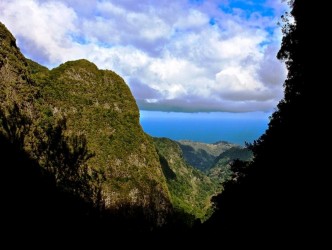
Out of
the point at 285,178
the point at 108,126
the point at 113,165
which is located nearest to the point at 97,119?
the point at 108,126

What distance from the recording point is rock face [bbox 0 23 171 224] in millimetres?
67188

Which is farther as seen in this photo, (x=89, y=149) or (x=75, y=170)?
(x=89, y=149)

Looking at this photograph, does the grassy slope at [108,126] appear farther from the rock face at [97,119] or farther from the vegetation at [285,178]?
the vegetation at [285,178]

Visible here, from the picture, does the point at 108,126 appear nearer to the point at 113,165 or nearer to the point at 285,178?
the point at 113,165

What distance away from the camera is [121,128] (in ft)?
320

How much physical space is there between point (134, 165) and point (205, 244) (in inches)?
2702

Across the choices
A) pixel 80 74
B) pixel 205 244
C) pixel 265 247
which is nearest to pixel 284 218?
pixel 265 247

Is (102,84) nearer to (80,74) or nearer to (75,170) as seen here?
(80,74)

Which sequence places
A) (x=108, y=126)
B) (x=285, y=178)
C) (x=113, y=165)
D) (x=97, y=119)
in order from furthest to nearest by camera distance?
(x=108, y=126)
(x=97, y=119)
(x=113, y=165)
(x=285, y=178)

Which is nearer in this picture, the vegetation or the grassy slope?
the vegetation

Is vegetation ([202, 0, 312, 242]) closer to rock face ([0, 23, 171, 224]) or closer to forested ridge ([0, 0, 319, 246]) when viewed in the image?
forested ridge ([0, 0, 319, 246])

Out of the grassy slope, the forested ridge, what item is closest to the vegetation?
the forested ridge

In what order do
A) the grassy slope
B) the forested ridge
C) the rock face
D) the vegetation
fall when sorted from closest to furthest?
the vegetation < the forested ridge < the rock face < the grassy slope

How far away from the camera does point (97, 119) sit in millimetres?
93500
